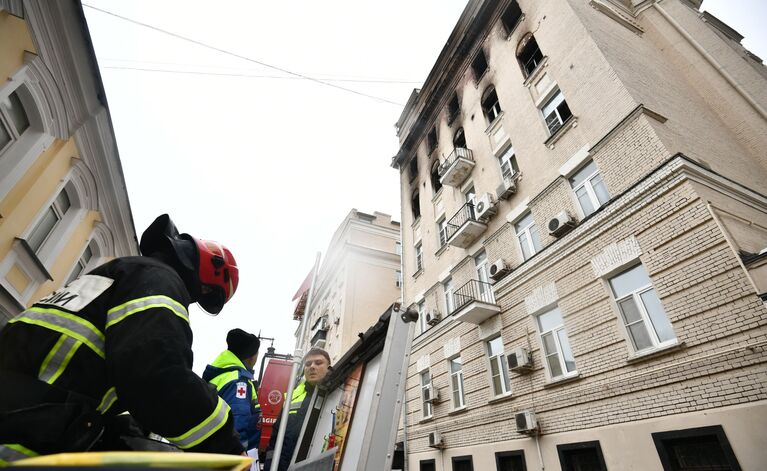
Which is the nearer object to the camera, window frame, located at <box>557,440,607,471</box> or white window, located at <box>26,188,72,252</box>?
window frame, located at <box>557,440,607,471</box>

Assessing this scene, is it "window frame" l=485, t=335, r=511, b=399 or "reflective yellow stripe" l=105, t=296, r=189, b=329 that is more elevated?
"window frame" l=485, t=335, r=511, b=399

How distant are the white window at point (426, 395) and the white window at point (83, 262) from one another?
12.2m

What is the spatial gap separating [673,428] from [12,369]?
856 centimetres

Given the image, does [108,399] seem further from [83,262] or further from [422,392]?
[422,392]

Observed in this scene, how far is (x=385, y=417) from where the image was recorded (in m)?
1.93

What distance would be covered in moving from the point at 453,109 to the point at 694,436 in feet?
51.5

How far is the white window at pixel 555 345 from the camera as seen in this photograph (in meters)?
8.50

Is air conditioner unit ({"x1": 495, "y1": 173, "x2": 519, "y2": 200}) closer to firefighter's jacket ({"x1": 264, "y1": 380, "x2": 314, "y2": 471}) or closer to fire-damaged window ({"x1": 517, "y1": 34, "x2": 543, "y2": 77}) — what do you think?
fire-damaged window ({"x1": 517, "y1": 34, "x2": 543, "y2": 77})

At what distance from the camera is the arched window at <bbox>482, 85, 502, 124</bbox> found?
14.4 meters

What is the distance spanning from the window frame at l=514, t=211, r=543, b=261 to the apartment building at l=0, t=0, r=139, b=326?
38.8 ft

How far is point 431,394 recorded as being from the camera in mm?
13039

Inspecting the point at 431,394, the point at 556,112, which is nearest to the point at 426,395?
the point at 431,394

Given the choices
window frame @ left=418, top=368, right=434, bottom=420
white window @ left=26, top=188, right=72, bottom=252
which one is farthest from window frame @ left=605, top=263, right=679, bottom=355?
white window @ left=26, top=188, right=72, bottom=252

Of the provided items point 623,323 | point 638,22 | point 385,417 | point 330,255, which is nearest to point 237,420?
point 385,417
